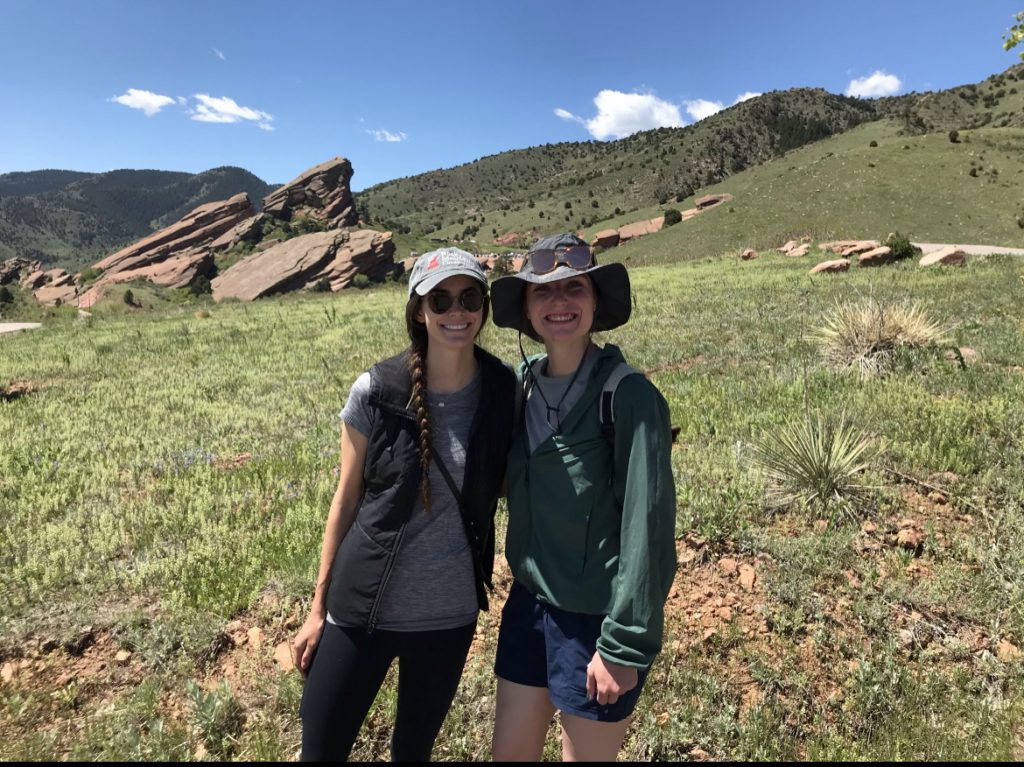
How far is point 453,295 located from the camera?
2217mm

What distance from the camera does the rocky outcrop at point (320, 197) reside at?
276ft

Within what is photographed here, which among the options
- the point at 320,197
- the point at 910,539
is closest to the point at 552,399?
the point at 910,539

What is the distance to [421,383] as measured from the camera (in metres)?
2.16

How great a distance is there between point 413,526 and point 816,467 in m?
4.06

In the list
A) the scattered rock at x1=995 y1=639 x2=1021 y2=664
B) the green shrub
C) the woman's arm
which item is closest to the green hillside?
the green shrub

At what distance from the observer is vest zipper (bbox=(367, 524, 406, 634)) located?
2104mm

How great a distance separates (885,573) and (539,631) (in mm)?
3219

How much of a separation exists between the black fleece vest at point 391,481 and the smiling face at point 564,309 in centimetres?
31

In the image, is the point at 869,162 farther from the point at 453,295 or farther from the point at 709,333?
the point at 453,295

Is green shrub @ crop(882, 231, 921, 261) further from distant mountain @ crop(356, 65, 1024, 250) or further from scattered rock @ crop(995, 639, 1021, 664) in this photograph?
distant mountain @ crop(356, 65, 1024, 250)

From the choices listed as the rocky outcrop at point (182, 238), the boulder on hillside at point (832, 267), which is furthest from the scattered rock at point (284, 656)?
the rocky outcrop at point (182, 238)

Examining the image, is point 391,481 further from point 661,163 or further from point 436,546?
point 661,163

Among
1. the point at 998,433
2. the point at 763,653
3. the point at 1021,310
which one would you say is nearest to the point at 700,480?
the point at 763,653

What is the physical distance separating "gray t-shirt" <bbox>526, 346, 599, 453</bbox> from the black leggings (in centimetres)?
87
